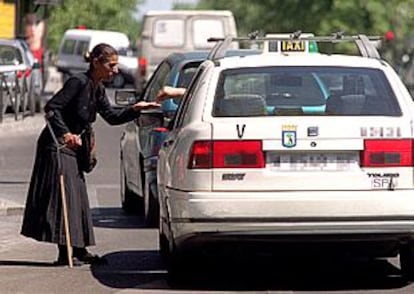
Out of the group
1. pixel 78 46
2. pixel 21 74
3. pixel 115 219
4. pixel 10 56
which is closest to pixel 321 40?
pixel 115 219

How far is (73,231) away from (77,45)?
41.5 meters

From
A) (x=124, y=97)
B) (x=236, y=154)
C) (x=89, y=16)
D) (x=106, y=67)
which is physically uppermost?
(x=106, y=67)

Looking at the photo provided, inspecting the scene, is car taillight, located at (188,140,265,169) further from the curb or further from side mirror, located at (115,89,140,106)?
the curb

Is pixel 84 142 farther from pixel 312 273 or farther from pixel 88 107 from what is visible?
pixel 312 273

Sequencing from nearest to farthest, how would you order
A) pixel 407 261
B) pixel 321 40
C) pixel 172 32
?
1. pixel 407 261
2. pixel 321 40
3. pixel 172 32

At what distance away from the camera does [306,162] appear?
30.8 feet

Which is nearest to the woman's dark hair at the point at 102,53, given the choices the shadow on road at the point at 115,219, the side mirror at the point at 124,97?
the side mirror at the point at 124,97

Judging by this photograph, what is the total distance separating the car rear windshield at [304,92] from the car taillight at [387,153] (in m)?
0.29

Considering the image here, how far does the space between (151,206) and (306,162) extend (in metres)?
3.67

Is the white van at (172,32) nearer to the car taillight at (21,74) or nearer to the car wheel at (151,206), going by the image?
the car taillight at (21,74)

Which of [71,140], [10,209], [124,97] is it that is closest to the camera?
[71,140]

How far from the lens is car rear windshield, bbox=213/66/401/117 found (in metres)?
9.66

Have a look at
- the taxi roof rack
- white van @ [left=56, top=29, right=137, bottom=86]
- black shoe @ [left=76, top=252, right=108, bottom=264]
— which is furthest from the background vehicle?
white van @ [left=56, top=29, right=137, bottom=86]

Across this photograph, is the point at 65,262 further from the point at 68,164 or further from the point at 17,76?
the point at 17,76
